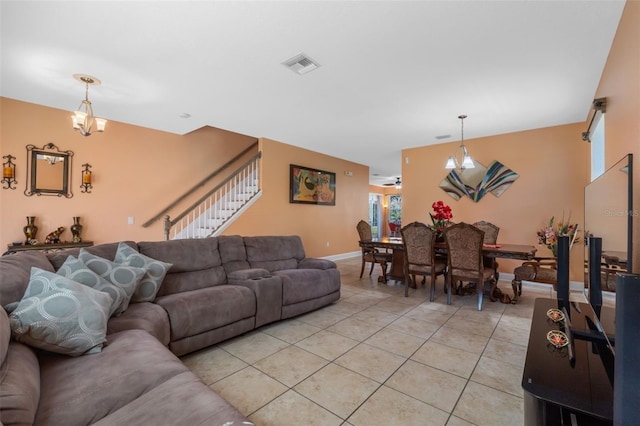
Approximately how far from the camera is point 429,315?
3.21m

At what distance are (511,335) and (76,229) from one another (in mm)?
5709

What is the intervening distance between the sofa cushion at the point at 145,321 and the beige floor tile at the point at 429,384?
160 cm

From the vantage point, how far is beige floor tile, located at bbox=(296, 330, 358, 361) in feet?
7.61

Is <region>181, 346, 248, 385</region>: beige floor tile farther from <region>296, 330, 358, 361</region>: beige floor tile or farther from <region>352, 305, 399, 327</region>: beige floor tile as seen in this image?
<region>352, 305, 399, 327</region>: beige floor tile

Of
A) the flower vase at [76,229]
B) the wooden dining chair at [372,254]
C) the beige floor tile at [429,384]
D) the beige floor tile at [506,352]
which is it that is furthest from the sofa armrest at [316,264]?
the flower vase at [76,229]

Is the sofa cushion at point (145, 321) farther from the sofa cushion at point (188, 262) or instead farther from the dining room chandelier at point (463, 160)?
the dining room chandelier at point (463, 160)

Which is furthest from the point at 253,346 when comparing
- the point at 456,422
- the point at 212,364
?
the point at 456,422

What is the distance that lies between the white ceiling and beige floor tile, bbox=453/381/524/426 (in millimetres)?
2668

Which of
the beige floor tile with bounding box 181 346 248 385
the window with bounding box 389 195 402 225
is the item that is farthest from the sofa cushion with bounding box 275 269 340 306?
the window with bounding box 389 195 402 225

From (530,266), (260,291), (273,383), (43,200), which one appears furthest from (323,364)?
(43,200)

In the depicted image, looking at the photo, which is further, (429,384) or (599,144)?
(599,144)

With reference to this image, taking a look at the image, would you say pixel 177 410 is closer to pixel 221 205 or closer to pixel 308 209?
pixel 221 205

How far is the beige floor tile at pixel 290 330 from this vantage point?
8.63ft

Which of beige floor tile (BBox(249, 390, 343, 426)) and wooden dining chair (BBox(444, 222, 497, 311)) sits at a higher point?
wooden dining chair (BBox(444, 222, 497, 311))
